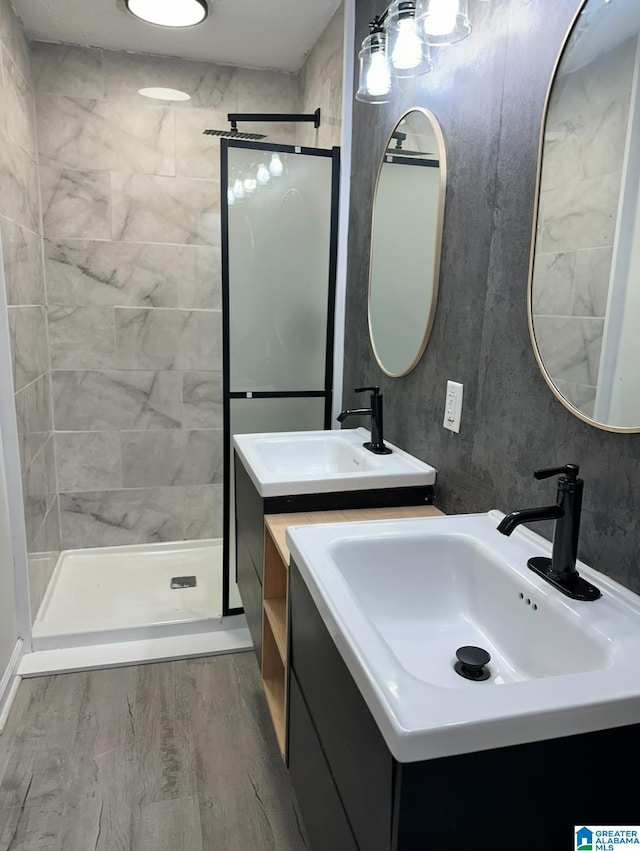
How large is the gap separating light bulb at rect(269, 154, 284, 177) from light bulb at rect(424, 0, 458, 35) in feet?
2.89

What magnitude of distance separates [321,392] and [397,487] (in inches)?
35.7

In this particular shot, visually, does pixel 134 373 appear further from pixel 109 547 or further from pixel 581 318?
pixel 581 318

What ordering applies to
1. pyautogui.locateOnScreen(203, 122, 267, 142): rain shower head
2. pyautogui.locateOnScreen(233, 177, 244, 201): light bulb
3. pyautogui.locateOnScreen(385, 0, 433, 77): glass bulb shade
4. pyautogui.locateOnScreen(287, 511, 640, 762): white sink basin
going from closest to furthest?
pyautogui.locateOnScreen(287, 511, 640, 762): white sink basin < pyautogui.locateOnScreen(385, 0, 433, 77): glass bulb shade < pyautogui.locateOnScreen(233, 177, 244, 201): light bulb < pyautogui.locateOnScreen(203, 122, 267, 142): rain shower head

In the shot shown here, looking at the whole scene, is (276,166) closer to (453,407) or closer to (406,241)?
(406,241)

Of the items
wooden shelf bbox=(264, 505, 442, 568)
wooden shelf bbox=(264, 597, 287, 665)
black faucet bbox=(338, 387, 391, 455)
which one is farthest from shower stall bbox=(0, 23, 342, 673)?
wooden shelf bbox=(264, 505, 442, 568)

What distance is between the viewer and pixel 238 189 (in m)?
2.21

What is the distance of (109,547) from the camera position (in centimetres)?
321

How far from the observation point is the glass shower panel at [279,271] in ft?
7.38

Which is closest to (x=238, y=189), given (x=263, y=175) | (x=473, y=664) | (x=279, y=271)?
(x=263, y=175)

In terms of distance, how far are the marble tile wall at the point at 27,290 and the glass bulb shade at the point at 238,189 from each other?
85cm

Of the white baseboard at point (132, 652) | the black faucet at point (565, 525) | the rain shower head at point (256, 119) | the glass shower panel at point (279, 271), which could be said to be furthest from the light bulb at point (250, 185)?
the white baseboard at point (132, 652)

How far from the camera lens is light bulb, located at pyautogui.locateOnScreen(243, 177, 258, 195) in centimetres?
221

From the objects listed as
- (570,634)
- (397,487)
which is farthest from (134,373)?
(570,634)

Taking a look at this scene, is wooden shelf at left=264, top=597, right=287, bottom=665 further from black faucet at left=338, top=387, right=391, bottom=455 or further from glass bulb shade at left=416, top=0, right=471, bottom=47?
glass bulb shade at left=416, top=0, right=471, bottom=47
